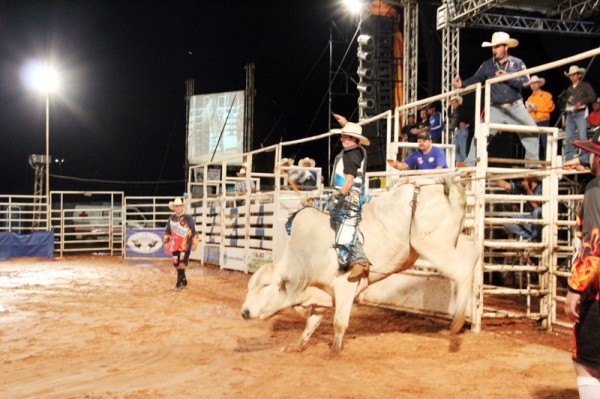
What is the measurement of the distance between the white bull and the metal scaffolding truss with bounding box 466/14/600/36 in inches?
405

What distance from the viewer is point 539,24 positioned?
15281 millimetres

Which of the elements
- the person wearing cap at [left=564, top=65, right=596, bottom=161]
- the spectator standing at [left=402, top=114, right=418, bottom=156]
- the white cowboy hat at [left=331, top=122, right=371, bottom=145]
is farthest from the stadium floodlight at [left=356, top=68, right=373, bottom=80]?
the white cowboy hat at [left=331, top=122, right=371, bottom=145]

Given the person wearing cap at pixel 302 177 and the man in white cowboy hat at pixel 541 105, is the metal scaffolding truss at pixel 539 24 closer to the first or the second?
the man in white cowboy hat at pixel 541 105

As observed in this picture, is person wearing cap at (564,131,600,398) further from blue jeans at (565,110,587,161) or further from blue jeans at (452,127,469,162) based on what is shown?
blue jeans at (452,127,469,162)

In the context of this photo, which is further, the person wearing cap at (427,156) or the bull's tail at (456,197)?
→ the person wearing cap at (427,156)

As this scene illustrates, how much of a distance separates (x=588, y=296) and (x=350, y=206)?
3.25 metres

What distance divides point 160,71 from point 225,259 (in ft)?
73.0

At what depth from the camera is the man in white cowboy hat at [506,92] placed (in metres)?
7.72

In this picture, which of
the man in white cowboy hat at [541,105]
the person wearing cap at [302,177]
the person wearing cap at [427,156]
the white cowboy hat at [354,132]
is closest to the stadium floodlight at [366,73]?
the person wearing cap at [302,177]

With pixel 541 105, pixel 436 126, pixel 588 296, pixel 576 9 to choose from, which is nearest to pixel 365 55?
pixel 576 9

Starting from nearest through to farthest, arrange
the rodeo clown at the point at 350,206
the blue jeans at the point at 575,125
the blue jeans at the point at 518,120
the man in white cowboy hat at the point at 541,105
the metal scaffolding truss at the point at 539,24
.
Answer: the rodeo clown at the point at 350,206, the blue jeans at the point at 518,120, the blue jeans at the point at 575,125, the man in white cowboy hat at the point at 541,105, the metal scaffolding truss at the point at 539,24

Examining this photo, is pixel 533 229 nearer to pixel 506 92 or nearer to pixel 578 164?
pixel 506 92

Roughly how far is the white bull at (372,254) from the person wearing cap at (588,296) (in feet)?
8.02

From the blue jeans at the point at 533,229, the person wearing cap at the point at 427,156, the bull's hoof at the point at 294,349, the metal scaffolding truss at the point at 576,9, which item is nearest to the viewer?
the bull's hoof at the point at 294,349
